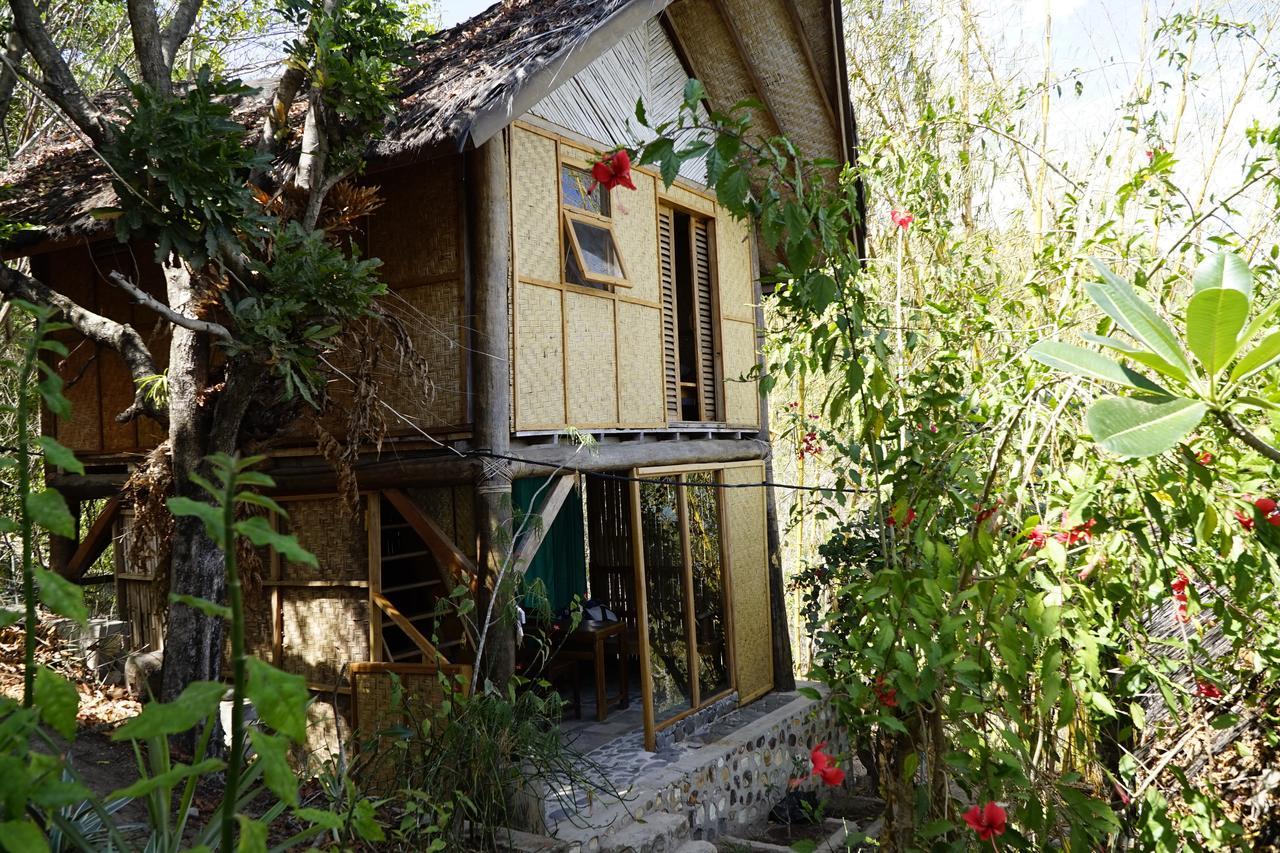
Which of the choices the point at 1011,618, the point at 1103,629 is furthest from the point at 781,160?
the point at 1103,629

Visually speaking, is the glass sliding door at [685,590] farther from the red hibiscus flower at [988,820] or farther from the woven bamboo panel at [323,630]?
the red hibiscus flower at [988,820]

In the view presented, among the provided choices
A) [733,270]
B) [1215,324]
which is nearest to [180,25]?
[733,270]

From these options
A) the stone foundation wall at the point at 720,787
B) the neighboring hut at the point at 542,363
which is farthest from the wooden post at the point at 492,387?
the stone foundation wall at the point at 720,787

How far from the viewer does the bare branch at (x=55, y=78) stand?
14.4 feet

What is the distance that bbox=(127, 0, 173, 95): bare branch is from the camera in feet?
15.8

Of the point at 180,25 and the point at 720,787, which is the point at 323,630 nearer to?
the point at 720,787

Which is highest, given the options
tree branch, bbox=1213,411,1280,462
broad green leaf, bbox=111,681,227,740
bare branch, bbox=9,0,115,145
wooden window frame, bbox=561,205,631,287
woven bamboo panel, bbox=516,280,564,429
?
bare branch, bbox=9,0,115,145

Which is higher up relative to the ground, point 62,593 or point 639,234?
point 639,234

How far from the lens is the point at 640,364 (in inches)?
255

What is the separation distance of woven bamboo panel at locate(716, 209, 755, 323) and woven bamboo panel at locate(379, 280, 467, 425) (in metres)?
2.83

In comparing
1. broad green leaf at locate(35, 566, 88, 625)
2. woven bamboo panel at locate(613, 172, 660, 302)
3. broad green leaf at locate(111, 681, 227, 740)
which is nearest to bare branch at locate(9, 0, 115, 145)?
woven bamboo panel at locate(613, 172, 660, 302)

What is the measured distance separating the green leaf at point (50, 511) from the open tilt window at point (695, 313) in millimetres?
5958

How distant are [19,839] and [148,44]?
476 centimetres

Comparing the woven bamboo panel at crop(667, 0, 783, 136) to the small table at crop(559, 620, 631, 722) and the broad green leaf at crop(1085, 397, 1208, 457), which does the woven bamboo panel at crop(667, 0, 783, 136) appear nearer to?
the small table at crop(559, 620, 631, 722)
